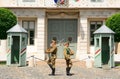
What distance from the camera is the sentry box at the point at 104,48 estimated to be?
69.4 ft

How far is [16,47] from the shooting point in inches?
886

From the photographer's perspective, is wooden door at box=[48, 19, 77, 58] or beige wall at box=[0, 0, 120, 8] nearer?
beige wall at box=[0, 0, 120, 8]

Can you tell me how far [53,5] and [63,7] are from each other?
779mm

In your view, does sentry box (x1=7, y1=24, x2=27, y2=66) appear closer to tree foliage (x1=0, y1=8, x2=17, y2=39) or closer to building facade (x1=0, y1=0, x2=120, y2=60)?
tree foliage (x1=0, y1=8, x2=17, y2=39)

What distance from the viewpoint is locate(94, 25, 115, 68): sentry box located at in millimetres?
21141

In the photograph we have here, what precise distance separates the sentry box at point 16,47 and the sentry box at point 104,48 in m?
4.45

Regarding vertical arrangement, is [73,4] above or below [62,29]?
above

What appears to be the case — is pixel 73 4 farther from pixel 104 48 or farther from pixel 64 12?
pixel 104 48

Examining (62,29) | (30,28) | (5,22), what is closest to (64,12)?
(62,29)

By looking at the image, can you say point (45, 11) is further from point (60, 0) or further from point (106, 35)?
point (106, 35)

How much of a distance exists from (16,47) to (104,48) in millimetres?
5496

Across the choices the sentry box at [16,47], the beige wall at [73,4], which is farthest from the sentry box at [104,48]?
the beige wall at [73,4]

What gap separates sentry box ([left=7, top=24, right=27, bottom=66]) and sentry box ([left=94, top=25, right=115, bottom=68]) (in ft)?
14.6

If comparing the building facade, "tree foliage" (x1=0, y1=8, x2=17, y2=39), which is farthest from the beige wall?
"tree foliage" (x1=0, y1=8, x2=17, y2=39)
